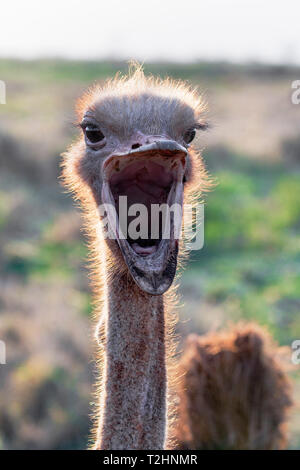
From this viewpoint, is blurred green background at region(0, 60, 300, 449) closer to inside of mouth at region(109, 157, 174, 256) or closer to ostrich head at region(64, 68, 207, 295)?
ostrich head at region(64, 68, 207, 295)

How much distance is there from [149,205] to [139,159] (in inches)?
8.3

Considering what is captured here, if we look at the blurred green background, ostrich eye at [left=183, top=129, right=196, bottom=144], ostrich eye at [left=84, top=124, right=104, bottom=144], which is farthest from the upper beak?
the blurred green background

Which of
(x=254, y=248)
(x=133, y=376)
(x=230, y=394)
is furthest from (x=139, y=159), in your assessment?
(x=254, y=248)

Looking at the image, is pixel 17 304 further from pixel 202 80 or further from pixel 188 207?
pixel 202 80

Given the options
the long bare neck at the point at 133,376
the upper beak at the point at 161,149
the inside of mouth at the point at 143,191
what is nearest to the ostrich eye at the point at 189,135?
the inside of mouth at the point at 143,191

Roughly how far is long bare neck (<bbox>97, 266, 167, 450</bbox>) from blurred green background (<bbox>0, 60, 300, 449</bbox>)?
73 cm

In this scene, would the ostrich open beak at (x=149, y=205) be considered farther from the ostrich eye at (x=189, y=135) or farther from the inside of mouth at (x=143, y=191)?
the ostrich eye at (x=189, y=135)

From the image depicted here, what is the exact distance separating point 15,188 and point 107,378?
10.0 meters

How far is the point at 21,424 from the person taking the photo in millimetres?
5133

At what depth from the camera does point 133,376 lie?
2.30 m

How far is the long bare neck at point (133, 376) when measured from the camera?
2.28 m

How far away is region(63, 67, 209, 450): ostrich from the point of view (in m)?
2.20

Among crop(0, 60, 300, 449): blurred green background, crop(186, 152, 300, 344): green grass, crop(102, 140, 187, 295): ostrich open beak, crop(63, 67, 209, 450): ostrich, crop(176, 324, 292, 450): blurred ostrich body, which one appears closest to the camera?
crop(102, 140, 187, 295): ostrich open beak

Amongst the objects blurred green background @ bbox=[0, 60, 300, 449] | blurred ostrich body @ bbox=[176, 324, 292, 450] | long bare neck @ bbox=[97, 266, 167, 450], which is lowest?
long bare neck @ bbox=[97, 266, 167, 450]
